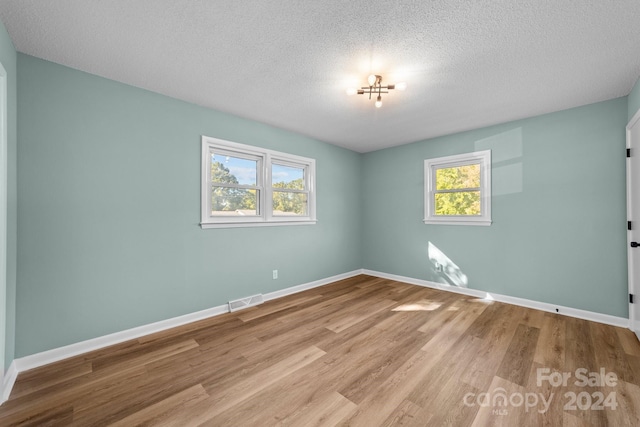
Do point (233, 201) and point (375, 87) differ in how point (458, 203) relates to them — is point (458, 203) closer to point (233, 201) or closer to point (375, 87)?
point (375, 87)

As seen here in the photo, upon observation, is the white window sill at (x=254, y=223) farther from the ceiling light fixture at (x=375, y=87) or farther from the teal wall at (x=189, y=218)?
the ceiling light fixture at (x=375, y=87)

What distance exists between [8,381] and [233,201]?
240 centimetres

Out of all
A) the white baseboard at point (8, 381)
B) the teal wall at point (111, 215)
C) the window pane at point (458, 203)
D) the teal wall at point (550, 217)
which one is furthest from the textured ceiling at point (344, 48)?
the white baseboard at point (8, 381)

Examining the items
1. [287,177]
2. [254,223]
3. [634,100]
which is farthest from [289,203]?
[634,100]

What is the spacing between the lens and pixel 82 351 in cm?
229

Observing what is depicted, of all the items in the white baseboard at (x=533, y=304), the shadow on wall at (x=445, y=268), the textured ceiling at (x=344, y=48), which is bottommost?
the white baseboard at (x=533, y=304)

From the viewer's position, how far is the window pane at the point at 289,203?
401 cm

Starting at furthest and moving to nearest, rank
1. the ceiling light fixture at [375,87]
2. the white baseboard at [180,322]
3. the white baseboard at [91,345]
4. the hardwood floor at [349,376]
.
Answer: the ceiling light fixture at [375,87], the white baseboard at [180,322], the white baseboard at [91,345], the hardwood floor at [349,376]

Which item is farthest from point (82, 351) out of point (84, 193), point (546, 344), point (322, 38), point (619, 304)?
point (619, 304)

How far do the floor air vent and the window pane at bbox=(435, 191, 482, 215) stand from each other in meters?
3.22

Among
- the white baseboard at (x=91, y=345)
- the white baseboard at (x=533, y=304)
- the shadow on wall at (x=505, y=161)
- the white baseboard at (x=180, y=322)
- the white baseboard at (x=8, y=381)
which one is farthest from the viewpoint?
the shadow on wall at (x=505, y=161)

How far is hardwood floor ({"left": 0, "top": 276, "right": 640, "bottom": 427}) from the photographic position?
1.57 m

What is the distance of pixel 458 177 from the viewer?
4.14 metres

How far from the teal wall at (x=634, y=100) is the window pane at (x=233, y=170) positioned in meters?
4.24
